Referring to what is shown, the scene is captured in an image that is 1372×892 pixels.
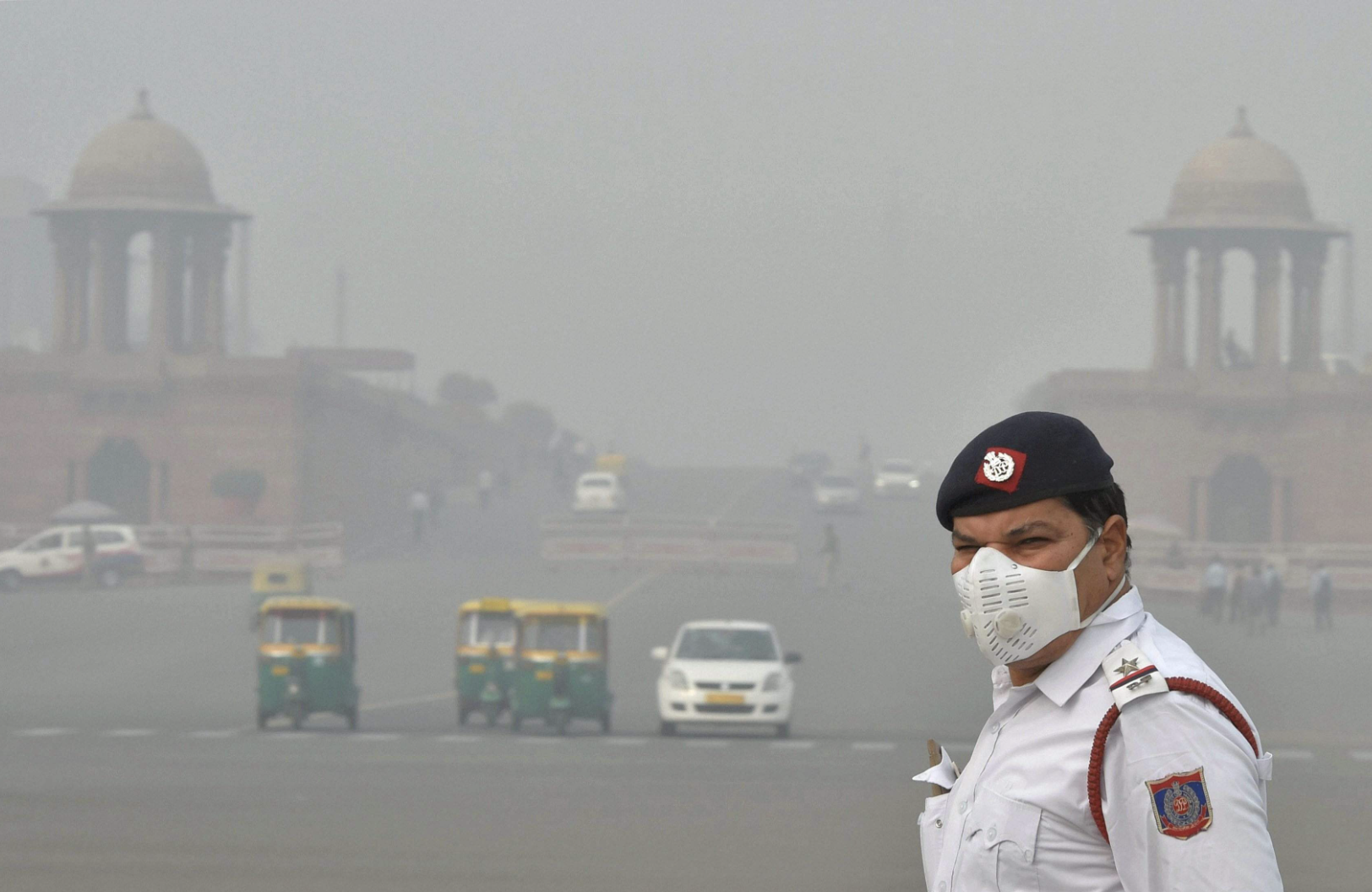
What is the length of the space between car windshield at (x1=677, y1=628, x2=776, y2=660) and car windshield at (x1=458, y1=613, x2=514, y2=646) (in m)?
2.23

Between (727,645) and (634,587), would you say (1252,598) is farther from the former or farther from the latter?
(727,645)

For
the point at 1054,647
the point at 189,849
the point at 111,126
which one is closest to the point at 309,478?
the point at 111,126

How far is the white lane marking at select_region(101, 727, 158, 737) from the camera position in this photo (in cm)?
2339

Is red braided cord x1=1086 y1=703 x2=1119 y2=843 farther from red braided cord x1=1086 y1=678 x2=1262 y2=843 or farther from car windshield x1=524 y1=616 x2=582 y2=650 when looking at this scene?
car windshield x1=524 y1=616 x2=582 y2=650

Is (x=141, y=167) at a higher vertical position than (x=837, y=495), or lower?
higher

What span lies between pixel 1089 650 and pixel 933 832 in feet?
1.27

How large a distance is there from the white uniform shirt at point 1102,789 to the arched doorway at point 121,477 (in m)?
64.5

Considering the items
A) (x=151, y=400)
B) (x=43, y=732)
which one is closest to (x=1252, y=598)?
(x=43, y=732)

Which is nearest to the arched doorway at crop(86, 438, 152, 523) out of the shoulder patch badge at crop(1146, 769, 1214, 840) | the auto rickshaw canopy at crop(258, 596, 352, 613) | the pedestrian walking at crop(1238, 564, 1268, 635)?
the pedestrian walking at crop(1238, 564, 1268, 635)

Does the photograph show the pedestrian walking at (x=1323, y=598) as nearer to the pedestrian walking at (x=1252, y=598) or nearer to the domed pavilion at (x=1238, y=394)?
the pedestrian walking at (x=1252, y=598)

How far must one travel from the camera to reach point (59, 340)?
221ft

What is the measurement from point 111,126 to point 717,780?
58.8 m

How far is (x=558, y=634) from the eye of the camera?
24.0 metres

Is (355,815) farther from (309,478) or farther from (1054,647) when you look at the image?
(309,478)
